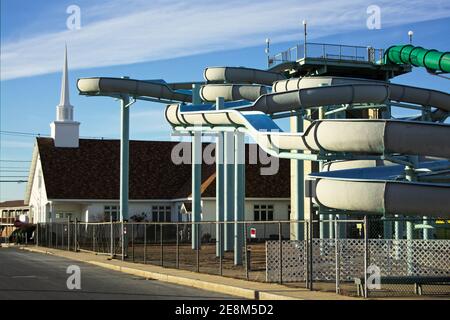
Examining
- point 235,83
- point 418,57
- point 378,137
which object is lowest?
point 378,137

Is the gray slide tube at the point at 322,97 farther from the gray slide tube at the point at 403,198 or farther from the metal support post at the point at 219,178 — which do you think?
the gray slide tube at the point at 403,198

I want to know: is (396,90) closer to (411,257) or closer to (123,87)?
(411,257)

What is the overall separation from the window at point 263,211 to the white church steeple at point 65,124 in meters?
18.6

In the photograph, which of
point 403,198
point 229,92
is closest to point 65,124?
point 229,92

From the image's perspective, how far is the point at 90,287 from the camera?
21047 mm

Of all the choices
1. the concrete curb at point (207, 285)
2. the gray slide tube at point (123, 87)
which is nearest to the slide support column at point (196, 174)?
the gray slide tube at point (123, 87)

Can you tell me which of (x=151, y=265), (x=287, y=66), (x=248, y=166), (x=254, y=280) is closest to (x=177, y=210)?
(x=248, y=166)

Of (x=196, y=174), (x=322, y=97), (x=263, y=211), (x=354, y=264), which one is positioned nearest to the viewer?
(x=354, y=264)

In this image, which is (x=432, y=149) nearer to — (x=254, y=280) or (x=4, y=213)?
(x=254, y=280)

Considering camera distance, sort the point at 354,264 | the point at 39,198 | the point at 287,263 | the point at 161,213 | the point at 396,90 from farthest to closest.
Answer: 1. the point at 39,198
2. the point at 161,213
3. the point at 396,90
4. the point at 287,263
5. the point at 354,264

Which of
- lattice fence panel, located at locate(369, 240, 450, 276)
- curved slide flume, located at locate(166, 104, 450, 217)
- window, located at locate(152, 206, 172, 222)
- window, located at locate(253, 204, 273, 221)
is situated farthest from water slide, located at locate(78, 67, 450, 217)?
window, located at locate(152, 206, 172, 222)

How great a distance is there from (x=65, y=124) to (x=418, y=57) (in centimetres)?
3672

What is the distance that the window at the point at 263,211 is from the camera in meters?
58.4

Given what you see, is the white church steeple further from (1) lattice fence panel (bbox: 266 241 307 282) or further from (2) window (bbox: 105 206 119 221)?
(1) lattice fence panel (bbox: 266 241 307 282)
